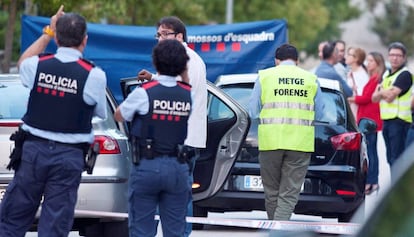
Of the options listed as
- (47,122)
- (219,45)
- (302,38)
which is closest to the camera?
(47,122)

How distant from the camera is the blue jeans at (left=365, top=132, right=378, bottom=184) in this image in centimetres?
1590

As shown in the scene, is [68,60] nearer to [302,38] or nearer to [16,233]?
[16,233]

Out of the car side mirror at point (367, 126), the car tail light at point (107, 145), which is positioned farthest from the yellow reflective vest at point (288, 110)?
the car side mirror at point (367, 126)

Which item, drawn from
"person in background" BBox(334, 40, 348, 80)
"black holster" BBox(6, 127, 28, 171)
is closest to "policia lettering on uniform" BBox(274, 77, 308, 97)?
"black holster" BBox(6, 127, 28, 171)

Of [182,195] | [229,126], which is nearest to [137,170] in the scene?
[182,195]

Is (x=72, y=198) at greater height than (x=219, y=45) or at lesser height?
lesser

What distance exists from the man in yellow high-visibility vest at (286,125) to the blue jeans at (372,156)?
544 centimetres

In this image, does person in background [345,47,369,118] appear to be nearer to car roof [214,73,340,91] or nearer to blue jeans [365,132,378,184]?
blue jeans [365,132,378,184]

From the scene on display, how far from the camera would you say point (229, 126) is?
10742 mm

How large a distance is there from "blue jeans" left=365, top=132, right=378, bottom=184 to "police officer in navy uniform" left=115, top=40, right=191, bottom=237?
26.6 feet

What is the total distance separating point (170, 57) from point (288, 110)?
260 centimetres

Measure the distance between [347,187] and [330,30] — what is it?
5181 centimetres

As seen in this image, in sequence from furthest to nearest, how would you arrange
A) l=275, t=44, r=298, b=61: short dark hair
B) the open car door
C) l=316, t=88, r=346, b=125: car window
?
l=316, t=88, r=346, b=125: car window, the open car door, l=275, t=44, r=298, b=61: short dark hair

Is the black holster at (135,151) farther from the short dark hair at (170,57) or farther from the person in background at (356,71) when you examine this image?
the person in background at (356,71)
